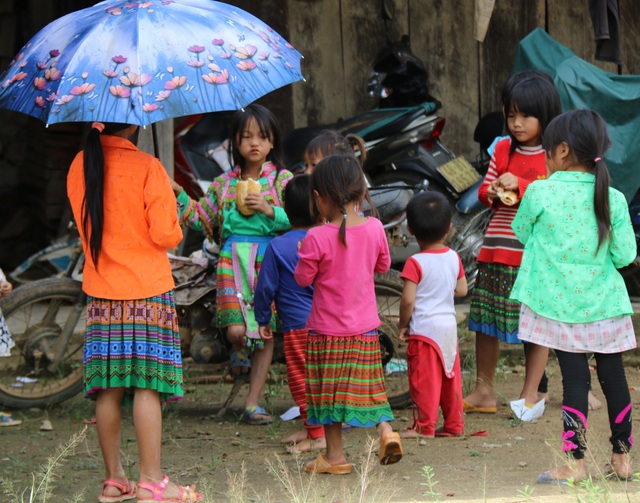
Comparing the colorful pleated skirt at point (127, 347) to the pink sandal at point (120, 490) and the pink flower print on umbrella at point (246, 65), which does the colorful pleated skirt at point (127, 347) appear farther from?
the pink flower print on umbrella at point (246, 65)

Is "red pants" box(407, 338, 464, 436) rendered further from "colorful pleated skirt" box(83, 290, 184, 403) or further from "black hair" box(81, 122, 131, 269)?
"black hair" box(81, 122, 131, 269)

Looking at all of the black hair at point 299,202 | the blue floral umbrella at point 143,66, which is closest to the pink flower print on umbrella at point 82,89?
the blue floral umbrella at point 143,66

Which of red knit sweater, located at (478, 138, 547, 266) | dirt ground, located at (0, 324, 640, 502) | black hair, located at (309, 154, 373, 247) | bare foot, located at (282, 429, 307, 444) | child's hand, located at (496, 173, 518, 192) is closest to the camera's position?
dirt ground, located at (0, 324, 640, 502)

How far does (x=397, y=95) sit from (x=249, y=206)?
280 cm

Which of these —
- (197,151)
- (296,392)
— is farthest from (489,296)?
(197,151)

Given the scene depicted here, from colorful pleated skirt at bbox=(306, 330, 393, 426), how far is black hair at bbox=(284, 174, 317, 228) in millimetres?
638

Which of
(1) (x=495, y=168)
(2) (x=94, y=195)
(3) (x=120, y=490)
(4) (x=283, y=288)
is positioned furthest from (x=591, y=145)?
(3) (x=120, y=490)

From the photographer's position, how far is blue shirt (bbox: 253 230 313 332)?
4.72m

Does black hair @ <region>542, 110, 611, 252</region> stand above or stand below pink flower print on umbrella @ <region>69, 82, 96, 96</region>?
below

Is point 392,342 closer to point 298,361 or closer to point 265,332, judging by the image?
point 298,361

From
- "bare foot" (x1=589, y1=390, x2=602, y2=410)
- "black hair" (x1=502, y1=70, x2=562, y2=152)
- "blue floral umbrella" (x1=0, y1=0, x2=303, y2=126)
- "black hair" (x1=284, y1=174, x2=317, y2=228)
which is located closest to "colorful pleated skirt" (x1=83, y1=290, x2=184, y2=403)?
"blue floral umbrella" (x1=0, y1=0, x2=303, y2=126)

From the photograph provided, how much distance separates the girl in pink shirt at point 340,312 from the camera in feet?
13.9

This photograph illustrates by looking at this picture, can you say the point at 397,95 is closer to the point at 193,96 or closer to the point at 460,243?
the point at 460,243

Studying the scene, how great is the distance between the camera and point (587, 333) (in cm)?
398
